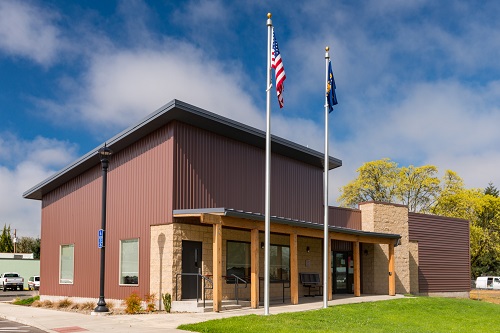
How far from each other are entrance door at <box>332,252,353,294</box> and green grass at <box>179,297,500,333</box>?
5.65 m

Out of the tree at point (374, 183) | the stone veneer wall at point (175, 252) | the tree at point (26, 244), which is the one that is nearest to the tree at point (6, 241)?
the tree at point (26, 244)

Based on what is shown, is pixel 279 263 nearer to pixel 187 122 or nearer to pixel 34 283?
pixel 187 122

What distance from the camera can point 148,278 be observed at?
21156mm

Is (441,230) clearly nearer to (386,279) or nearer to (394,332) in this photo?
(386,279)

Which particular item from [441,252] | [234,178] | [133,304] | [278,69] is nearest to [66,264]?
[133,304]

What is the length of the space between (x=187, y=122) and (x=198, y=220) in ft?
11.5

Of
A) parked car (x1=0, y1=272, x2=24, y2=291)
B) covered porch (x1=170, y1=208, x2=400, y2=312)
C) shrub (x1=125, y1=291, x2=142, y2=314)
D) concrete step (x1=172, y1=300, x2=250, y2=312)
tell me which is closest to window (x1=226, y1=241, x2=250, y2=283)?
covered porch (x1=170, y1=208, x2=400, y2=312)

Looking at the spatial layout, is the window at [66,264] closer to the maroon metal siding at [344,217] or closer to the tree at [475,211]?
the maroon metal siding at [344,217]

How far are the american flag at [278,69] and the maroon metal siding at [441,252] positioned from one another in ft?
52.8

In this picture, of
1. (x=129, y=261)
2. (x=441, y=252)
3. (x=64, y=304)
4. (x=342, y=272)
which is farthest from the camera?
(x=441, y=252)

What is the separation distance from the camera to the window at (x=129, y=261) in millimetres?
21984

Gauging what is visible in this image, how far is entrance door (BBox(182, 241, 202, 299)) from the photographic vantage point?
67.9 ft

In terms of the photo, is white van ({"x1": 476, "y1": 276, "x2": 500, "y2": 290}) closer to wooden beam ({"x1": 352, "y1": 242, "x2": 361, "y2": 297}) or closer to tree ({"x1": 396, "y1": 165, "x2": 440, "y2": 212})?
tree ({"x1": 396, "y1": 165, "x2": 440, "y2": 212})

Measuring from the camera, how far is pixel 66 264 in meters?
26.6
